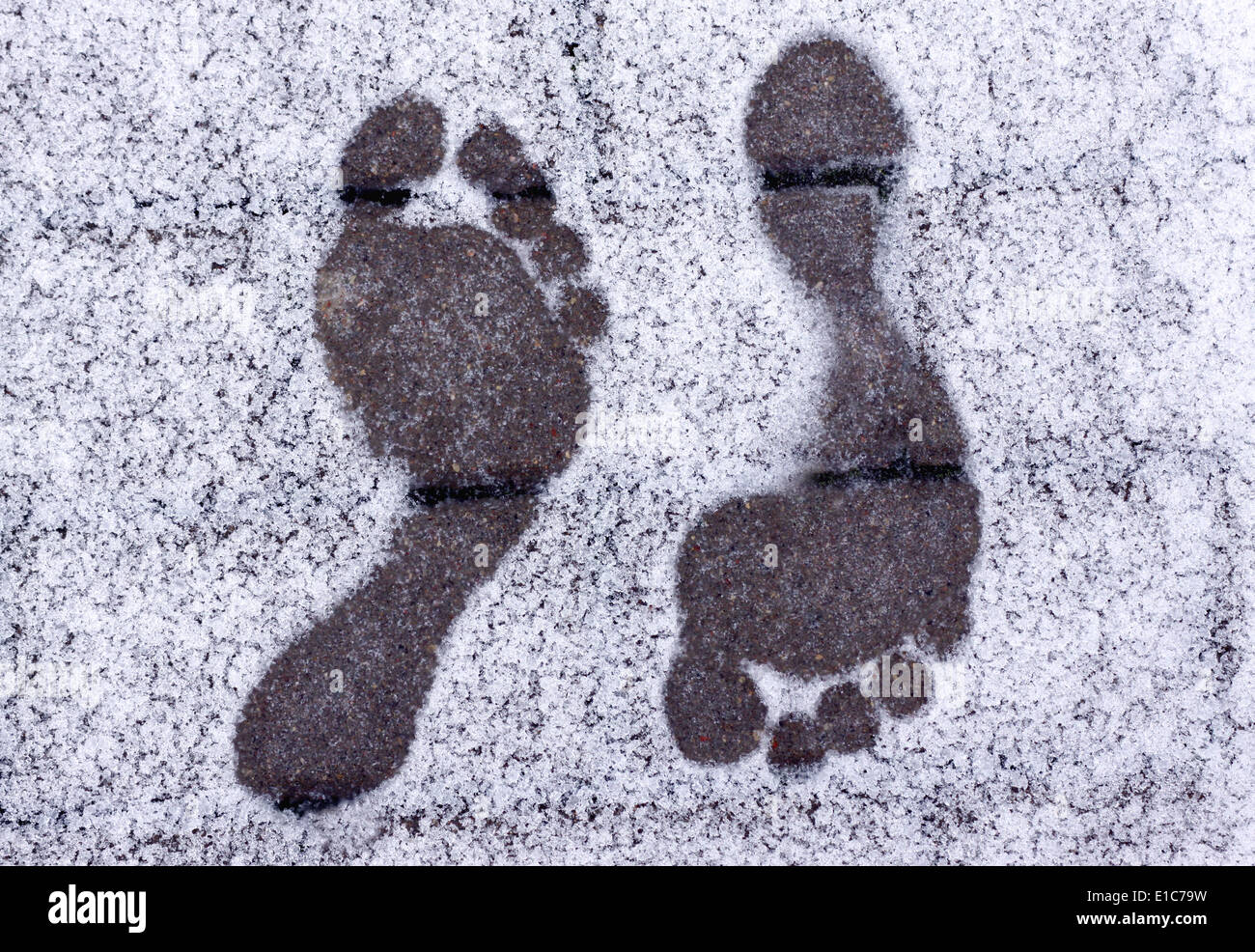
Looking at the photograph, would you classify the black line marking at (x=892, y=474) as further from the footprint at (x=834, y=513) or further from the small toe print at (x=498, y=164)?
the small toe print at (x=498, y=164)

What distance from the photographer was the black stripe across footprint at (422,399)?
147 cm

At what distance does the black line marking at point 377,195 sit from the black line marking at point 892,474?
1038 millimetres

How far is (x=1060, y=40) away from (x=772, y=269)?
2.59ft

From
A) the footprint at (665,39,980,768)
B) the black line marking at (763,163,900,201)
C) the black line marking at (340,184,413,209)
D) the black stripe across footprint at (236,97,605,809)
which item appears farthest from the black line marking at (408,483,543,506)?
the black line marking at (763,163,900,201)

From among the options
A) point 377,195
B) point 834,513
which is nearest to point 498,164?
point 377,195

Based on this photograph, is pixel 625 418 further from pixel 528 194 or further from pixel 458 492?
pixel 528 194

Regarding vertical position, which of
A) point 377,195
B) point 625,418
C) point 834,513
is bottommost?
point 834,513

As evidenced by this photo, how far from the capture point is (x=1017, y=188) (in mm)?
1523

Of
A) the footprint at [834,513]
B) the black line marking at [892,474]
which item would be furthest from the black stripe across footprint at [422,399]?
the black line marking at [892,474]

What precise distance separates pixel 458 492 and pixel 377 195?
639mm

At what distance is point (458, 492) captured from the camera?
58.8 inches

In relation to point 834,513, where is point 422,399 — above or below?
above

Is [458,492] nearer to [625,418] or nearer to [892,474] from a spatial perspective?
[625,418]
